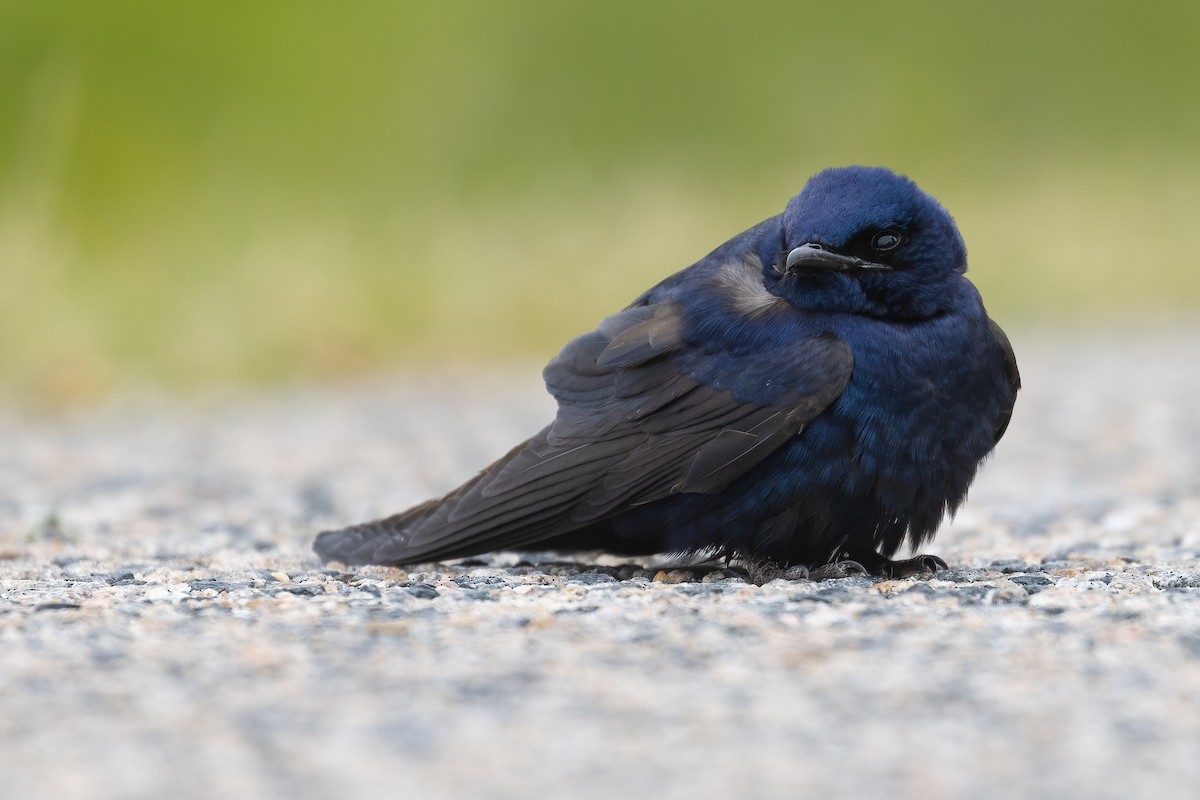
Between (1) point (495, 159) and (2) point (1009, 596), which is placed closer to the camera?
(2) point (1009, 596)

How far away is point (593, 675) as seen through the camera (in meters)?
2.56

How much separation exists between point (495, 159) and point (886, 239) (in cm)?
971

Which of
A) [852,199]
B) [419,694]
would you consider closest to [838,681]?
[419,694]

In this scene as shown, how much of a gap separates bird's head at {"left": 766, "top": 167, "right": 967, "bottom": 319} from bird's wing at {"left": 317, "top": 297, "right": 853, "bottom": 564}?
139 millimetres

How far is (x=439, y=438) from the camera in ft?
23.4

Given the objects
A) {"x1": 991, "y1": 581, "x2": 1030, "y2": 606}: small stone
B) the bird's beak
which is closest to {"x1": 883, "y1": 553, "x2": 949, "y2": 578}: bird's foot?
{"x1": 991, "y1": 581, "x2": 1030, "y2": 606}: small stone

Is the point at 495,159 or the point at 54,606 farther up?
the point at 495,159

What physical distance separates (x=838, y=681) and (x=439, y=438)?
472 centimetres

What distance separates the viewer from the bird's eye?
3590 millimetres

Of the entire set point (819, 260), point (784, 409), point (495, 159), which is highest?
point (495, 159)

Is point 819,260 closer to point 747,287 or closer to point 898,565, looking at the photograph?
→ point 747,287

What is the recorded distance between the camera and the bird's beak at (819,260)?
11.5 feet

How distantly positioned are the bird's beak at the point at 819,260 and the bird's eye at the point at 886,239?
2.2 inches

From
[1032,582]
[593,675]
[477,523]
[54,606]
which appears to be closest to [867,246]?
[1032,582]
